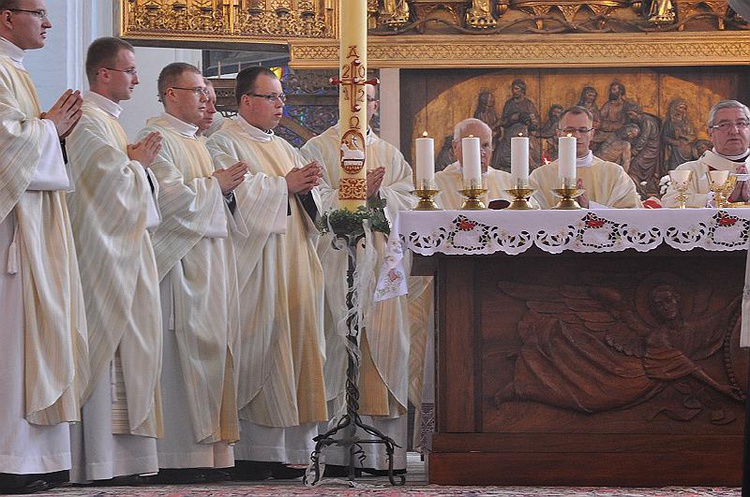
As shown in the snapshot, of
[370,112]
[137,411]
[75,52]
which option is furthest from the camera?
[75,52]

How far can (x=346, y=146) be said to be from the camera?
5613mm

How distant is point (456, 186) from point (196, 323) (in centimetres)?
204

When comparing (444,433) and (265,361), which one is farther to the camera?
(265,361)

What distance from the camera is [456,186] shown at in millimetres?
7602

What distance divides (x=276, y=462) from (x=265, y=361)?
1.59ft

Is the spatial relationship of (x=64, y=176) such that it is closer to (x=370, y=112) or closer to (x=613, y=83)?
(x=370, y=112)

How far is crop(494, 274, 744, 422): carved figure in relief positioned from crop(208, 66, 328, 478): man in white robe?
4.13 ft

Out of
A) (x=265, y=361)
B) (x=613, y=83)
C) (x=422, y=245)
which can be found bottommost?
(x=265, y=361)

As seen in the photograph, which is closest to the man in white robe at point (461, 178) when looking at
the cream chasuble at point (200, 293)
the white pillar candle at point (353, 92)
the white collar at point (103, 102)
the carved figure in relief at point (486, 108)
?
the cream chasuble at point (200, 293)

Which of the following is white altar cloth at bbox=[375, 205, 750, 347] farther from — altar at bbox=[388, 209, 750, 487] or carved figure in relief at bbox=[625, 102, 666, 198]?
carved figure in relief at bbox=[625, 102, 666, 198]

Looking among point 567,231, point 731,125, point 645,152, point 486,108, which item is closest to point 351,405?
point 567,231

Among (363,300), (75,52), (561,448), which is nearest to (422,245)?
(363,300)

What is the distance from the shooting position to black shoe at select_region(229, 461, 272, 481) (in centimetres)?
639

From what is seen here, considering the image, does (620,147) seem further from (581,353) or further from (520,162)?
(581,353)
